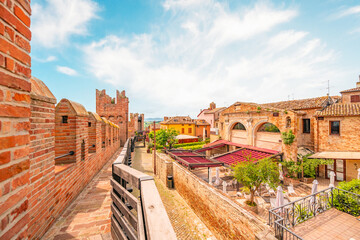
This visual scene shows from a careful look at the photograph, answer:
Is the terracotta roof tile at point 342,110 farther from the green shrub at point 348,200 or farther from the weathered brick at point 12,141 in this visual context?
the weathered brick at point 12,141

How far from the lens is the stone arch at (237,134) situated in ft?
53.5

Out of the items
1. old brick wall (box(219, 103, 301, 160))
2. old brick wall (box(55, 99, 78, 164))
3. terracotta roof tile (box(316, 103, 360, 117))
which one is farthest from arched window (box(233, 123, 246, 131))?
old brick wall (box(55, 99, 78, 164))

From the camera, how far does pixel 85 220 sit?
3.47 metres

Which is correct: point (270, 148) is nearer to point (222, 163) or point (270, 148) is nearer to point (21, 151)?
point (222, 163)

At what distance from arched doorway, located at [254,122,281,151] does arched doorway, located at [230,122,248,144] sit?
4.61 ft

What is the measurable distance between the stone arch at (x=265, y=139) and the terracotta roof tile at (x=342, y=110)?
389 cm

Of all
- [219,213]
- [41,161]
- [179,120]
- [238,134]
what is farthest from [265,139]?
[179,120]

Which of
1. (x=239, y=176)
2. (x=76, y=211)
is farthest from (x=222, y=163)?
(x=76, y=211)

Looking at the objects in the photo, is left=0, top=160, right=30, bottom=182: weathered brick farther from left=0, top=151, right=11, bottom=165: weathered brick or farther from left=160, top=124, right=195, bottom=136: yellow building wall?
left=160, top=124, right=195, bottom=136: yellow building wall

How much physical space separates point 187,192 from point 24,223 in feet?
31.1

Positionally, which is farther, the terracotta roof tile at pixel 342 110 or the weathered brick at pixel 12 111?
the terracotta roof tile at pixel 342 110

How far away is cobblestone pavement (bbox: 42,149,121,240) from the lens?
3.00 metres

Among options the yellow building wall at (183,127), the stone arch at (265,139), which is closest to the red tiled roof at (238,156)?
the stone arch at (265,139)

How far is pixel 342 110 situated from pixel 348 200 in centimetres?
920
